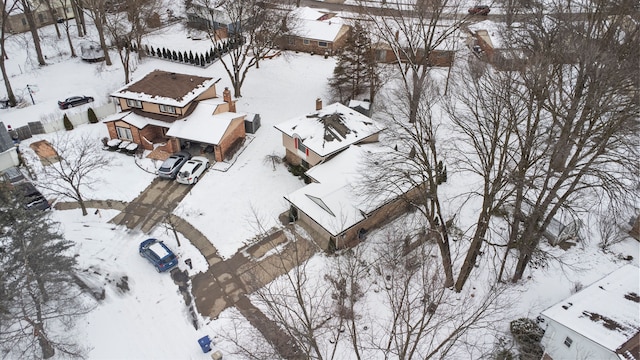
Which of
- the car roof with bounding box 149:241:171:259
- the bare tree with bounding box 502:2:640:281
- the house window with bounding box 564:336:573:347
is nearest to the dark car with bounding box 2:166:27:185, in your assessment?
the car roof with bounding box 149:241:171:259

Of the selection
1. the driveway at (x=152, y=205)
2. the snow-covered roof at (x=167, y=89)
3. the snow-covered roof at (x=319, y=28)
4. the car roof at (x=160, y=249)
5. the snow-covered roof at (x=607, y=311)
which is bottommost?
the driveway at (x=152, y=205)

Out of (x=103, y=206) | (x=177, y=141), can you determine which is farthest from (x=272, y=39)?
(x=103, y=206)

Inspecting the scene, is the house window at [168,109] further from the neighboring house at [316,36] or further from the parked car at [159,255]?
the neighboring house at [316,36]

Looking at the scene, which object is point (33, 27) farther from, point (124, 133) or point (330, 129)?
point (330, 129)

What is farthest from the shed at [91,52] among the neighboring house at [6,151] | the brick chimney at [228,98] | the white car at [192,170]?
the white car at [192,170]

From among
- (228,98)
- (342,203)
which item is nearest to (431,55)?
(228,98)

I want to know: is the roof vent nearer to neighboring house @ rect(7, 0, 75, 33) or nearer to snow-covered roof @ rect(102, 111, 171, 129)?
snow-covered roof @ rect(102, 111, 171, 129)

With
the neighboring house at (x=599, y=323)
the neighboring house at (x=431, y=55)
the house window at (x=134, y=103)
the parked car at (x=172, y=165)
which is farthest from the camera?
the neighboring house at (x=431, y=55)

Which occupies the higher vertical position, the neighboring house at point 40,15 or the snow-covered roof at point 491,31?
the snow-covered roof at point 491,31
